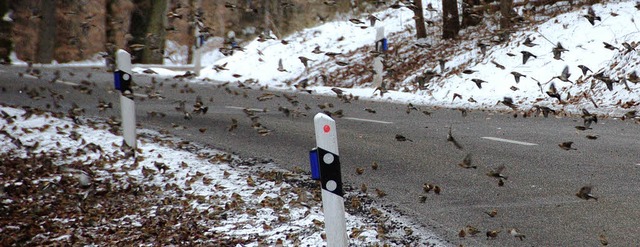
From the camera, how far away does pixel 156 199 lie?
8.40 m

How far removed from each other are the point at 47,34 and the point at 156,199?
3547 centimetres

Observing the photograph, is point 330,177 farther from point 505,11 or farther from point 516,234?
point 505,11

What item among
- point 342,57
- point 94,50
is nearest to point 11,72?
point 342,57

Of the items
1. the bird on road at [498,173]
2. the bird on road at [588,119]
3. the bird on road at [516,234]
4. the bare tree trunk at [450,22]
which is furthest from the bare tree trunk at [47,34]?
the bird on road at [516,234]

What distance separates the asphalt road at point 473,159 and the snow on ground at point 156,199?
48cm

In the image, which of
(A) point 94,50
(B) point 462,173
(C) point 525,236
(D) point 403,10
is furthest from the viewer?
(A) point 94,50

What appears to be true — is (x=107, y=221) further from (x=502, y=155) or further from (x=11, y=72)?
(x=11, y=72)

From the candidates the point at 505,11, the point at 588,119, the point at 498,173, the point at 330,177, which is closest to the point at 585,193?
the point at 498,173

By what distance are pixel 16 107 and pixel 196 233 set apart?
27.6 ft

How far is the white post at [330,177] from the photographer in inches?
203

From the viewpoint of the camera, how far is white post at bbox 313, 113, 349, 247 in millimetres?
5160

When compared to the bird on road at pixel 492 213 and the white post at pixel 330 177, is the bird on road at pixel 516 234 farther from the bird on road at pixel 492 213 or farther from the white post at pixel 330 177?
the white post at pixel 330 177

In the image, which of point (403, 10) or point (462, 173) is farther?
point (403, 10)

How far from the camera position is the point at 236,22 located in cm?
5003
